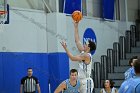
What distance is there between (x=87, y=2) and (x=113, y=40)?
2.26 metres

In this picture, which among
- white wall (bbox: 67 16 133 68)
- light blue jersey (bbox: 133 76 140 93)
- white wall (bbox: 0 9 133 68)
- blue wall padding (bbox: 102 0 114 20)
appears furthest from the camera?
blue wall padding (bbox: 102 0 114 20)

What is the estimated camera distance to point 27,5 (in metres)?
13.6

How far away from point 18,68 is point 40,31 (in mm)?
1767

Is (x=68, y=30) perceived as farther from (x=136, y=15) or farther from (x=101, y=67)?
(x=136, y=15)

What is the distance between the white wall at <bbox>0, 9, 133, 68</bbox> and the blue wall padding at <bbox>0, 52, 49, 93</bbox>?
20cm

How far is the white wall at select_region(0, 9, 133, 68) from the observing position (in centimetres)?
1252

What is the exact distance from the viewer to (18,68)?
12.7m

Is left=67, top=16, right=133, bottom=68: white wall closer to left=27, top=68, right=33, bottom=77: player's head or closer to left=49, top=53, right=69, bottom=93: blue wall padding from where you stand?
left=49, top=53, right=69, bottom=93: blue wall padding

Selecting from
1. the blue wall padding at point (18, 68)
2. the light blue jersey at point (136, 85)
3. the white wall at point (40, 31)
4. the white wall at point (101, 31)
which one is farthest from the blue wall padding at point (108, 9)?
the light blue jersey at point (136, 85)

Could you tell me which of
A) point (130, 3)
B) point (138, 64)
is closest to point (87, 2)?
point (130, 3)

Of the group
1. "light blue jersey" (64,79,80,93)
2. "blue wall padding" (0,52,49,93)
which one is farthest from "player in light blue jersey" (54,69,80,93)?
"blue wall padding" (0,52,49,93)

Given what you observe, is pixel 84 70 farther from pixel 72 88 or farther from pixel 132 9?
pixel 132 9

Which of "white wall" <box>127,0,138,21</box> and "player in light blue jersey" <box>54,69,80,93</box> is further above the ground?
"white wall" <box>127,0,138,21</box>

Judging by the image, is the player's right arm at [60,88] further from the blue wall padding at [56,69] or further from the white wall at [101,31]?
the white wall at [101,31]
